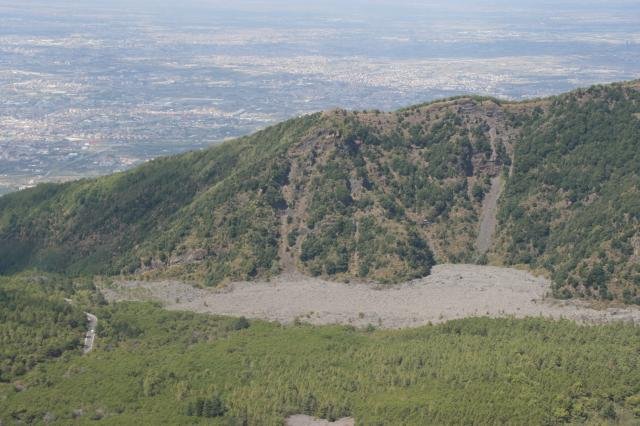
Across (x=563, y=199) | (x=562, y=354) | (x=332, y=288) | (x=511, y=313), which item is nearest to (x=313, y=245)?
(x=332, y=288)

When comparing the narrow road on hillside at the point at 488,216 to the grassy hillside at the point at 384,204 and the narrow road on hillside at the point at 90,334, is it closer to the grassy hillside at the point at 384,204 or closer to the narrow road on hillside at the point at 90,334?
the grassy hillside at the point at 384,204

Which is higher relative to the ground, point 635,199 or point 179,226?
point 635,199

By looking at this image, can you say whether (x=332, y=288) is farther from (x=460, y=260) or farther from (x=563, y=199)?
(x=563, y=199)

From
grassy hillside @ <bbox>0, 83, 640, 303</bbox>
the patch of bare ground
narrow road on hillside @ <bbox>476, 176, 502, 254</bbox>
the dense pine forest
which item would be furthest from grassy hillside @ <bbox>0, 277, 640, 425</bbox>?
narrow road on hillside @ <bbox>476, 176, 502, 254</bbox>

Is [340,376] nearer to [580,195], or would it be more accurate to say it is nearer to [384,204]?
[384,204]

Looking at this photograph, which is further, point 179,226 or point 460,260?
point 179,226

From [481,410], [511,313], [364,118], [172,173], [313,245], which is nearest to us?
[481,410]

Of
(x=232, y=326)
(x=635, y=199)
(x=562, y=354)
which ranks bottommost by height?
(x=232, y=326)

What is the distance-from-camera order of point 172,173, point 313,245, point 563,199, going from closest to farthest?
point 313,245, point 563,199, point 172,173
